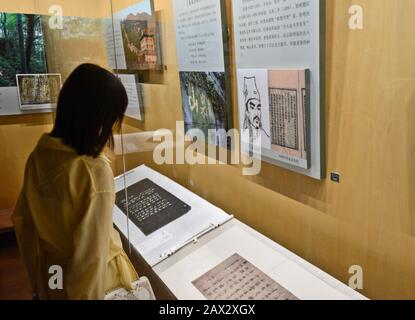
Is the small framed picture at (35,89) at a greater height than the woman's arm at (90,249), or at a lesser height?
greater

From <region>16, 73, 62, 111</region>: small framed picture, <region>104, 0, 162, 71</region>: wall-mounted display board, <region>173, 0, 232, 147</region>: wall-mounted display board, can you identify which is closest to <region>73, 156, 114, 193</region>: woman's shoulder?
<region>173, 0, 232, 147</region>: wall-mounted display board

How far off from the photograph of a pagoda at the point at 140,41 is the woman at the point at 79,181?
133cm

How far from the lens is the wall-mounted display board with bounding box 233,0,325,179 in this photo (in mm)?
1207

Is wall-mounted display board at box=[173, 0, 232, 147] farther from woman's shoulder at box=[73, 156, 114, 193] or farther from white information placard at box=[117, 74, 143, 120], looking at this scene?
woman's shoulder at box=[73, 156, 114, 193]

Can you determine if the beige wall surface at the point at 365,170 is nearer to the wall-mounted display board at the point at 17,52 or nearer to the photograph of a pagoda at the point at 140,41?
the photograph of a pagoda at the point at 140,41

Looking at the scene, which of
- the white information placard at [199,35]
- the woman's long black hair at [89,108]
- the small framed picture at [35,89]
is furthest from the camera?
the small framed picture at [35,89]

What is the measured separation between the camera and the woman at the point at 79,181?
3.11 feet

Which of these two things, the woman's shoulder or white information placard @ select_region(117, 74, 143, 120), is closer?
the woman's shoulder

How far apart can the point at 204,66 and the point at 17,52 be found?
1431 millimetres

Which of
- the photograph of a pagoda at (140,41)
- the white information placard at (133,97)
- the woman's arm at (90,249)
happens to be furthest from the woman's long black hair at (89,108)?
the photograph of a pagoda at (140,41)

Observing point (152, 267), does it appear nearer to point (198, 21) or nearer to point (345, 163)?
point (345, 163)

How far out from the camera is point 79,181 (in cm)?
96

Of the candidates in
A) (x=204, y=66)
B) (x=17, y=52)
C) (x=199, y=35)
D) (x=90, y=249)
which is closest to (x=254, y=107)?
(x=204, y=66)

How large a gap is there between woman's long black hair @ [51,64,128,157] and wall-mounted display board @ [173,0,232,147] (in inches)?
33.1
